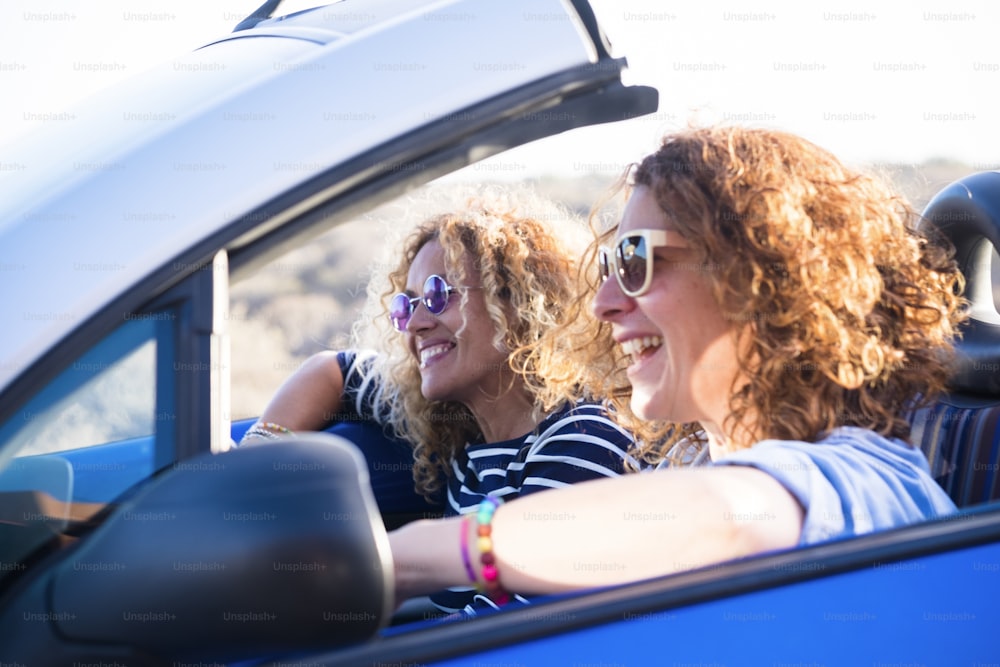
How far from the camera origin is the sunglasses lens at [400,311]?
2867 millimetres

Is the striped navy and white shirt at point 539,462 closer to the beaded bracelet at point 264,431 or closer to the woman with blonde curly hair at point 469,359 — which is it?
the woman with blonde curly hair at point 469,359

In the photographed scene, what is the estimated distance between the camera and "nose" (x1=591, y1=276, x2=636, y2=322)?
6.13 ft

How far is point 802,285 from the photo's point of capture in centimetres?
171

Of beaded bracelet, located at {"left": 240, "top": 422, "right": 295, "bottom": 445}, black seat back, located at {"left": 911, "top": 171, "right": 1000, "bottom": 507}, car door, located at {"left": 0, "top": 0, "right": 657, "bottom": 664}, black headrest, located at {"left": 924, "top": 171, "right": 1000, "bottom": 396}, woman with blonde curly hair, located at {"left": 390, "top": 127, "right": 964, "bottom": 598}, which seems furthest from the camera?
beaded bracelet, located at {"left": 240, "top": 422, "right": 295, "bottom": 445}

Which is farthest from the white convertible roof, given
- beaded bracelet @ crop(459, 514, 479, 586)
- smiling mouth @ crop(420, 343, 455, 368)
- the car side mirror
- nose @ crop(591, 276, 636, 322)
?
smiling mouth @ crop(420, 343, 455, 368)

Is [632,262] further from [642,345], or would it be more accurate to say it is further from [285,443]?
[285,443]

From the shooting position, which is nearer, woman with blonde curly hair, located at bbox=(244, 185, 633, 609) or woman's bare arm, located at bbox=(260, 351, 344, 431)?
woman with blonde curly hair, located at bbox=(244, 185, 633, 609)

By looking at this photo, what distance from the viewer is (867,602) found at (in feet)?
4.13

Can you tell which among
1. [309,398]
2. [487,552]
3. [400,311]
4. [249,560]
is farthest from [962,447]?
[309,398]

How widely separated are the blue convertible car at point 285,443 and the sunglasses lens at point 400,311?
1494mm

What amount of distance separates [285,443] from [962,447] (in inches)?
52.6

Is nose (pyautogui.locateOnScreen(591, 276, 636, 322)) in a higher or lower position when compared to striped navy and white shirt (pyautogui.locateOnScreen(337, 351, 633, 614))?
higher

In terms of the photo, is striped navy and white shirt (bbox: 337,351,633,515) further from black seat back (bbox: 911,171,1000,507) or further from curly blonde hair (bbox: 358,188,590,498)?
black seat back (bbox: 911,171,1000,507)

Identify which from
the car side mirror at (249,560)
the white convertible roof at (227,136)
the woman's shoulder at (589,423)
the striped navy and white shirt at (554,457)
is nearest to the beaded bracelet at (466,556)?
the car side mirror at (249,560)
